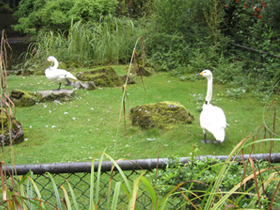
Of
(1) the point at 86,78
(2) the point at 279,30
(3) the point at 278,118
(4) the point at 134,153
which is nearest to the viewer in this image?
(4) the point at 134,153

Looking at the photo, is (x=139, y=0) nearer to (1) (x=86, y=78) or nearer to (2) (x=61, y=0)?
(2) (x=61, y=0)

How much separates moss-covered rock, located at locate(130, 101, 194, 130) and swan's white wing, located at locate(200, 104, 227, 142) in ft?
2.33

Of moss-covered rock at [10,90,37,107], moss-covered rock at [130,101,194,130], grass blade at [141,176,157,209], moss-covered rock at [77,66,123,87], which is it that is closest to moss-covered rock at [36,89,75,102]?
moss-covered rock at [10,90,37,107]

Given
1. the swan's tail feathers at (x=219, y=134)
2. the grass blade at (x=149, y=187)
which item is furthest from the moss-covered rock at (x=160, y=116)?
the grass blade at (x=149, y=187)

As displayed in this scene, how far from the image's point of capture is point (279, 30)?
602 cm

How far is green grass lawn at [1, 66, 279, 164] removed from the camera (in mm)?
3676

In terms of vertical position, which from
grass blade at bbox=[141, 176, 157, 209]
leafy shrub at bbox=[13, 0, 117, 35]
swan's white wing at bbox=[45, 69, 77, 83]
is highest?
leafy shrub at bbox=[13, 0, 117, 35]

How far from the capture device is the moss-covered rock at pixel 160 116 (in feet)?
14.1

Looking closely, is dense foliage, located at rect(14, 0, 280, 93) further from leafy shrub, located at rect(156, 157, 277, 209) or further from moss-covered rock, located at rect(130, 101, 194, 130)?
leafy shrub, located at rect(156, 157, 277, 209)

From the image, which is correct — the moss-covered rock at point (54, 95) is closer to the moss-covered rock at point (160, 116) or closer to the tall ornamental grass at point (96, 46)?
the moss-covered rock at point (160, 116)

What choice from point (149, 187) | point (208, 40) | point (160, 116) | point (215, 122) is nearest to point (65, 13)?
point (208, 40)

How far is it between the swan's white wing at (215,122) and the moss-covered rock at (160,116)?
0.71 m

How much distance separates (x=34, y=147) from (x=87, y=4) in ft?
28.1

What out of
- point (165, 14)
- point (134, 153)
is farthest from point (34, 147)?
point (165, 14)
